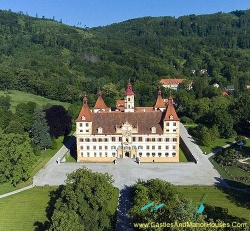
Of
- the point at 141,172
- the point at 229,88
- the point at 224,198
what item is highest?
the point at 229,88

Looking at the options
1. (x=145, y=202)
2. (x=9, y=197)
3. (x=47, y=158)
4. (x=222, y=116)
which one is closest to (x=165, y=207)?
(x=145, y=202)

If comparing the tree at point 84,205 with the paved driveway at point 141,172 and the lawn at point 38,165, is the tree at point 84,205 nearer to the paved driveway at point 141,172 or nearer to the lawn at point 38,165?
the paved driveway at point 141,172

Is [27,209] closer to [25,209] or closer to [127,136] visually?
[25,209]

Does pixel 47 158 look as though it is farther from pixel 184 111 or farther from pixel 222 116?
pixel 184 111

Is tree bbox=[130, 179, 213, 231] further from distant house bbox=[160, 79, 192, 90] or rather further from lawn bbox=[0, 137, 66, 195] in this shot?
distant house bbox=[160, 79, 192, 90]

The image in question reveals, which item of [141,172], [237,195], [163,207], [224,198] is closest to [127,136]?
[141,172]

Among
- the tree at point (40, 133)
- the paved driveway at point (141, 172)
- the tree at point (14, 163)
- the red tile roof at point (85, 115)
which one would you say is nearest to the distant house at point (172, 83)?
the paved driveway at point (141, 172)
